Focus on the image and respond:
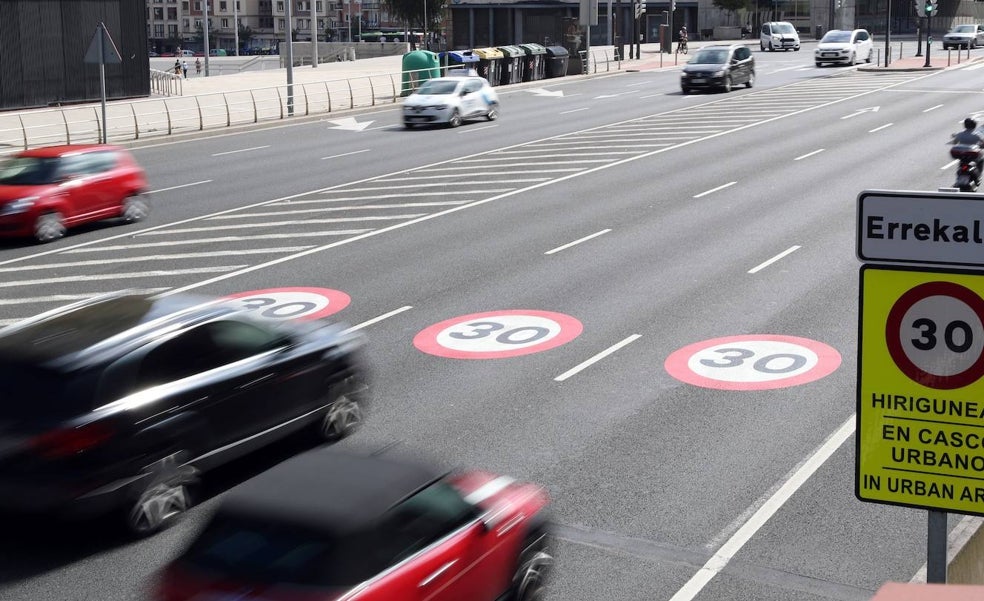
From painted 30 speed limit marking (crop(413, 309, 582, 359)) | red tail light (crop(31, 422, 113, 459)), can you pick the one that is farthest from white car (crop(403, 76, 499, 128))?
red tail light (crop(31, 422, 113, 459))

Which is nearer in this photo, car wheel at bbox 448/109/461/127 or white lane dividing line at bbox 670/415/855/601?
white lane dividing line at bbox 670/415/855/601

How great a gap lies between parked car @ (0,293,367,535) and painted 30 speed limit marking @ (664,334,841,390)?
171 inches

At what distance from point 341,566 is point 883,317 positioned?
3.30 meters

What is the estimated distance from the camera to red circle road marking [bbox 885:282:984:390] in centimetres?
402

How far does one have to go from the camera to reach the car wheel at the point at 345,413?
10898 millimetres

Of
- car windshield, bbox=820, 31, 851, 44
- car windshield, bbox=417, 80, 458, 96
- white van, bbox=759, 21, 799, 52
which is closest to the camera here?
car windshield, bbox=417, 80, 458, 96

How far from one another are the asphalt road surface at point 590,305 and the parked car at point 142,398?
1.31 feet

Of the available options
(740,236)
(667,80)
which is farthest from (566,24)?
(740,236)

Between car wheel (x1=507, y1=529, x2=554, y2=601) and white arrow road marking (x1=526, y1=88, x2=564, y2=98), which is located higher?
white arrow road marking (x1=526, y1=88, x2=564, y2=98)

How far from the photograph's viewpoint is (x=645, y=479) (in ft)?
33.4

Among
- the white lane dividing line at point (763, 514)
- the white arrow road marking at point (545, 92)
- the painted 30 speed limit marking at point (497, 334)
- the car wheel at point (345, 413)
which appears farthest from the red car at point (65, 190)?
the white arrow road marking at point (545, 92)

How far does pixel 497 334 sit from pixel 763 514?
5880 millimetres

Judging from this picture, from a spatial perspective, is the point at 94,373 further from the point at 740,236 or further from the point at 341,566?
the point at 740,236

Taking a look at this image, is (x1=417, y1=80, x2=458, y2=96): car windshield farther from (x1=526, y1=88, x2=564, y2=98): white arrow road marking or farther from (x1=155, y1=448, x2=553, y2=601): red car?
(x1=155, y1=448, x2=553, y2=601): red car
